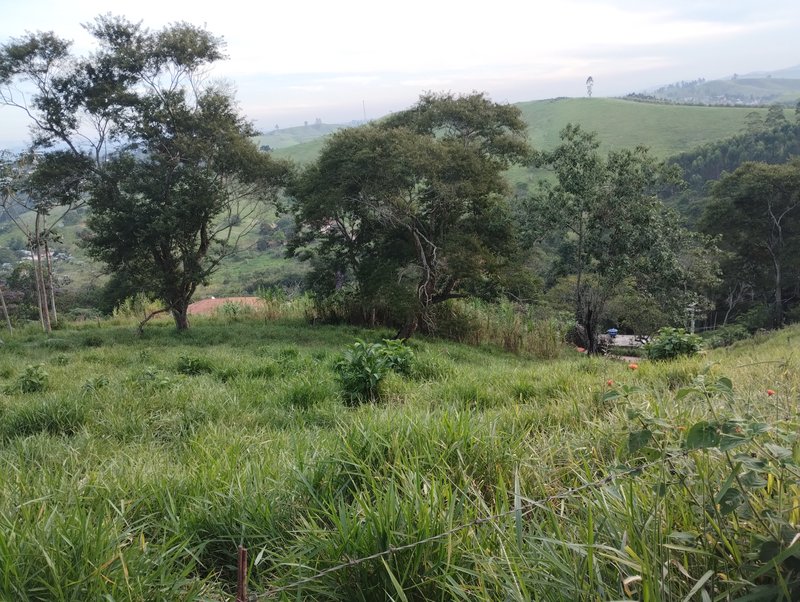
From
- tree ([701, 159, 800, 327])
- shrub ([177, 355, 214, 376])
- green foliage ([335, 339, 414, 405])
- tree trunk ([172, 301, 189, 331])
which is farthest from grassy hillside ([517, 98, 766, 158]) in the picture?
green foliage ([335, 339, 414, 405])

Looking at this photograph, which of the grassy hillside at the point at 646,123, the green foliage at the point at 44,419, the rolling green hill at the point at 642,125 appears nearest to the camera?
the green foliage at the point at 44,419

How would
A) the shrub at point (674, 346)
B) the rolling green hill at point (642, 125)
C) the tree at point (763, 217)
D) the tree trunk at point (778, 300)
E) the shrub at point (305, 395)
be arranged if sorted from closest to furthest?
the shrub at point (305, 395) < the shrub at point (674, 346) < the tree at point (763, 217) < the tree trunk at point (778, 300) < the rolling green hill at point (642, 125)

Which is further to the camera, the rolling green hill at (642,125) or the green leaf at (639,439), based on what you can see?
the rolling green hill at (642,125)

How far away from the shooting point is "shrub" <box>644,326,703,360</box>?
693 cm

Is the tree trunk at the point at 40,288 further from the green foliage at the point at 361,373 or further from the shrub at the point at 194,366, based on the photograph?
the green foliage at the point at 361,373

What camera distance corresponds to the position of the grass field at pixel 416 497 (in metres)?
1.42

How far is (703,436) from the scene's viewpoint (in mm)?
1337

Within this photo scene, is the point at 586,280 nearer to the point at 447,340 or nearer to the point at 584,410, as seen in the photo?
the point at 447,340

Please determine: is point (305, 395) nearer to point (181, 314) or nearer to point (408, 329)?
point (408, 329)

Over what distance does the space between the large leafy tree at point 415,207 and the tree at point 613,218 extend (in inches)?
43.4

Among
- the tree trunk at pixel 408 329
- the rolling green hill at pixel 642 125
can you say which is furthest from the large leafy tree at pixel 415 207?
the rolling green hill at pixel 642 125

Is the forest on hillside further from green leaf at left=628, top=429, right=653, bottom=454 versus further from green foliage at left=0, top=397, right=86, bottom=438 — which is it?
green leaf at left=628, top=429, right=653, bottom=454

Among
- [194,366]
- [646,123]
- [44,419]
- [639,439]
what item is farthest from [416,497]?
[646,123]

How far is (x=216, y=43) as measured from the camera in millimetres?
11336
